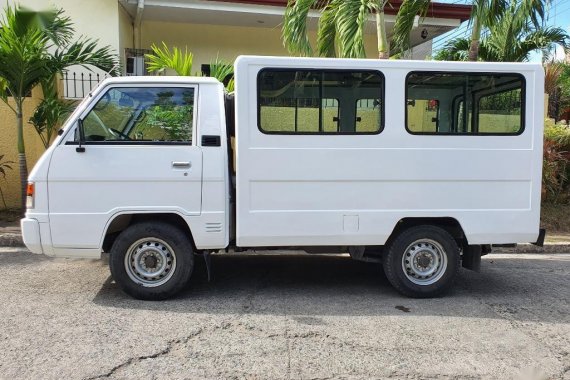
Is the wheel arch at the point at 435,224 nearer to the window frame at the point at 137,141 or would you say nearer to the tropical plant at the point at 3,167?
the window frame at the point at 137,141

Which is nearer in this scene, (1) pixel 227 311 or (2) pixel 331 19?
(1) pixel 227 311

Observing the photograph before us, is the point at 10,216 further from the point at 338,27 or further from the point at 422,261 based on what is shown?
the point at 422,261

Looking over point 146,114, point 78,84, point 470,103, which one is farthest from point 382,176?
point 78,84

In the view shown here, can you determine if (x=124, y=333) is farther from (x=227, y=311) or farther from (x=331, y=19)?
(x=331, y=19)

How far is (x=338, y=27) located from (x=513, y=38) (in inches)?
128

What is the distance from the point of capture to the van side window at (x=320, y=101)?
192 inches

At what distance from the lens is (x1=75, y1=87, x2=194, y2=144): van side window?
4.88 meters

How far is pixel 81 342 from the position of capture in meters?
4.05

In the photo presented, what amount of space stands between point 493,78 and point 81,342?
4532mm

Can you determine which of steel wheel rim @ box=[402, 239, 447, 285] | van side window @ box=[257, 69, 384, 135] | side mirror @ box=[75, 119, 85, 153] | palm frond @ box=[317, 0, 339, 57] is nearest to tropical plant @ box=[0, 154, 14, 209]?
side mirror @ box=[75, 119, 85, 153]

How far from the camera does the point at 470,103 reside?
5133 mm

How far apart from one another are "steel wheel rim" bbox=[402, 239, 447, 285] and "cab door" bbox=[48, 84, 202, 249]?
7.29 feet

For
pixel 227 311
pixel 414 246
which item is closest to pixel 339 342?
pixel 227 311

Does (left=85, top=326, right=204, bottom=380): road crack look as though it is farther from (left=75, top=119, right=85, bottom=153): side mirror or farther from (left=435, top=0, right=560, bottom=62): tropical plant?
(left=435, top=0, right=560, bottom=62): tropical plant
